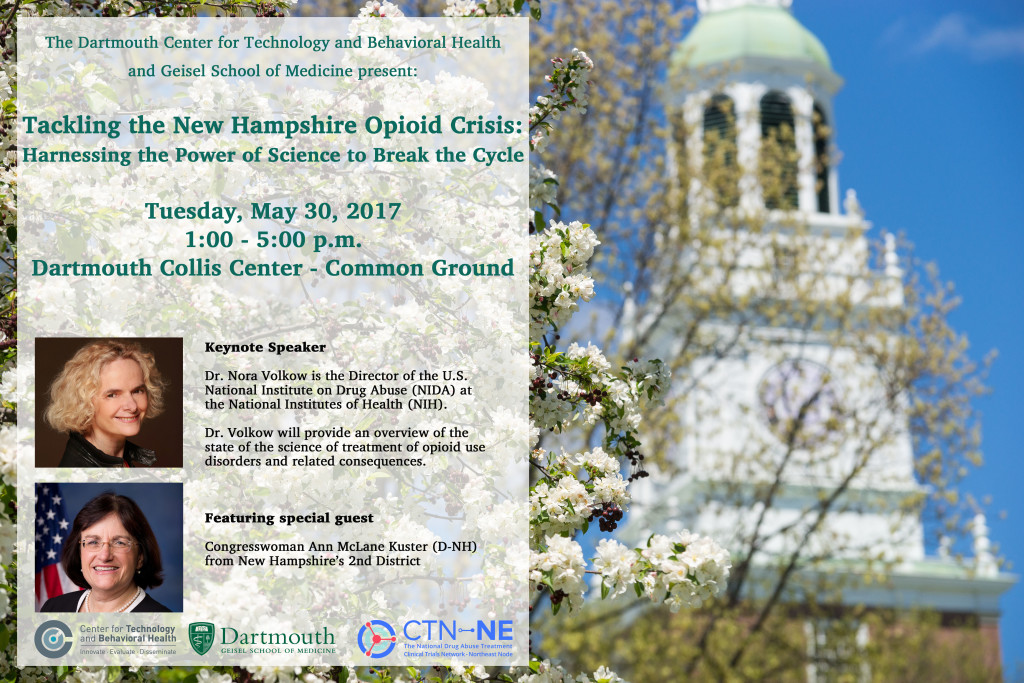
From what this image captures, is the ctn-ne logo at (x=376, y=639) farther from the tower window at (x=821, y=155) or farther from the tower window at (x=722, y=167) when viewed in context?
the tower window at (x=821, y=155)

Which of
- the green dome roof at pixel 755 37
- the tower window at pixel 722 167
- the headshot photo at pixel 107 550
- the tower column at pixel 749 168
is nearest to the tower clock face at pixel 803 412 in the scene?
the tower column at pixel 749 168

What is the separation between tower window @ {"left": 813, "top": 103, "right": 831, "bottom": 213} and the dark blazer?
1651 cm

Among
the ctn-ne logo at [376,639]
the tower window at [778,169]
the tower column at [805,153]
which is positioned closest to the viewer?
the ctn-ne logo at [376,639]

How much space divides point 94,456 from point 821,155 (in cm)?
1979

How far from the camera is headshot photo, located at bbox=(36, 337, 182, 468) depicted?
484 cm

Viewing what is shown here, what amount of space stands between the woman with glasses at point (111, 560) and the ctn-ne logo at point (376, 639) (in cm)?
90

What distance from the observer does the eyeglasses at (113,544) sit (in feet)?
15.6

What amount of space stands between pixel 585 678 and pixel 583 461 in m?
1.07

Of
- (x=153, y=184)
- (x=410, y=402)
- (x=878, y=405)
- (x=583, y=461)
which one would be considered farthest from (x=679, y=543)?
(x=878, y=405)

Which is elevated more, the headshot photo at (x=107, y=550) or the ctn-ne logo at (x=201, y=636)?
the headshot photo at (x=107, y=550)

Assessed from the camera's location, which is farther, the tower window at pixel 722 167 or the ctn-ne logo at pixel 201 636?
the tower window at pixel 722 167

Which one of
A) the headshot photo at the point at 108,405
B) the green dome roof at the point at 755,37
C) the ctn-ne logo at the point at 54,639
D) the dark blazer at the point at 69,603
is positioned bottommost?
the ctn-ne logo at the point at 54,639

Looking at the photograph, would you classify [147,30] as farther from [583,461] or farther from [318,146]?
[583,461]

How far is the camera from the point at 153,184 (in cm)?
560
